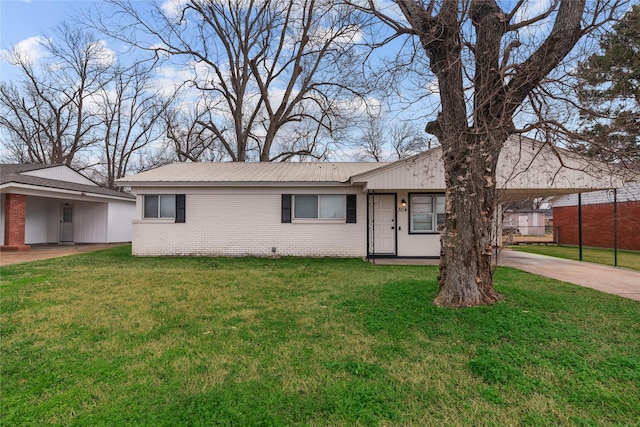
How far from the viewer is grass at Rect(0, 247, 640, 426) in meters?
2.38

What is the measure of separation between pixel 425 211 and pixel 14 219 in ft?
50.7

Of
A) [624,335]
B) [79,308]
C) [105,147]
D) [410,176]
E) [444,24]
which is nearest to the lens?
[624,335]

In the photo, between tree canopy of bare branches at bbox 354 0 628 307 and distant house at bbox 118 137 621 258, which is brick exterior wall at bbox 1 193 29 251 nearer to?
distant house at bbox 118 137 621 258

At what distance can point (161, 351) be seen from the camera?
3389 mm

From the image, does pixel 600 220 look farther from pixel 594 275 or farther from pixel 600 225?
pixel 594 275

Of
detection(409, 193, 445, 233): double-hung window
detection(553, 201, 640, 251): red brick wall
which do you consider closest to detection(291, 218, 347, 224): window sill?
detection(409, 193, 445, 233): double-hung window

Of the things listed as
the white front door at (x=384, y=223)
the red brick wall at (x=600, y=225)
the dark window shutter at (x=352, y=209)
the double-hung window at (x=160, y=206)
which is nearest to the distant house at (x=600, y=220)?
the red brick wall at (x=600, y=225)

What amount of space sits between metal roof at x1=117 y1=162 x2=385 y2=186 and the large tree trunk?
6234mm

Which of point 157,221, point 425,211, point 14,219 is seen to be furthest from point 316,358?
point 14,219

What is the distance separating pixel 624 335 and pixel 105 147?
32.6 meters

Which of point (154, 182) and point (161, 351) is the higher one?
point (154, 182)

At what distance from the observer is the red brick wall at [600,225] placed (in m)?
14.9

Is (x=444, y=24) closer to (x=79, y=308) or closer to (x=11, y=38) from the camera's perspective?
(x=79, y=308)

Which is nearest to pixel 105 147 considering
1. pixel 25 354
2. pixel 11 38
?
pixel 11 38
